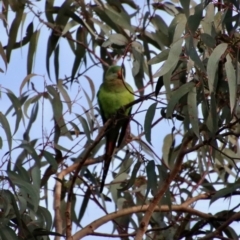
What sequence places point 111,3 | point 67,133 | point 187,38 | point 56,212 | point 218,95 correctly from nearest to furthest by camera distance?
point 187,38, point 218,95, point 56,212, point 67,133, point 111,3

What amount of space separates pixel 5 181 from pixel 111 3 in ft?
3.70

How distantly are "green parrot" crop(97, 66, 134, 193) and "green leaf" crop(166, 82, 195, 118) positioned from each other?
76cm

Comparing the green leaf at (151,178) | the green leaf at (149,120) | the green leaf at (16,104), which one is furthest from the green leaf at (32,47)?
the green leaf at (149,120)

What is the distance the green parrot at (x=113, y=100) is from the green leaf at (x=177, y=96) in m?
0.76

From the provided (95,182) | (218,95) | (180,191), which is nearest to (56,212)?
(95,182)

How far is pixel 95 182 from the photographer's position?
2820 mm

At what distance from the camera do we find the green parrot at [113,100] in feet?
9.10

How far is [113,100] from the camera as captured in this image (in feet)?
10.1

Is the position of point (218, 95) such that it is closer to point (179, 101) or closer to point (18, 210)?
point (179, 101)

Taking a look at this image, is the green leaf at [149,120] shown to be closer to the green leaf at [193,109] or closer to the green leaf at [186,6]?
the green leaf at [193,109]

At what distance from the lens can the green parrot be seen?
277 centimetres

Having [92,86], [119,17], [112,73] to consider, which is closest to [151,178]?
[92,86]

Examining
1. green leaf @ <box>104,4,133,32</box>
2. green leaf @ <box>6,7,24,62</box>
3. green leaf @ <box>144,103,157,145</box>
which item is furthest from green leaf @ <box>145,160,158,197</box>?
green leaf @ <box>6,7,24,62</box>

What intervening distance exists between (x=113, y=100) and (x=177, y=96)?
115cm
